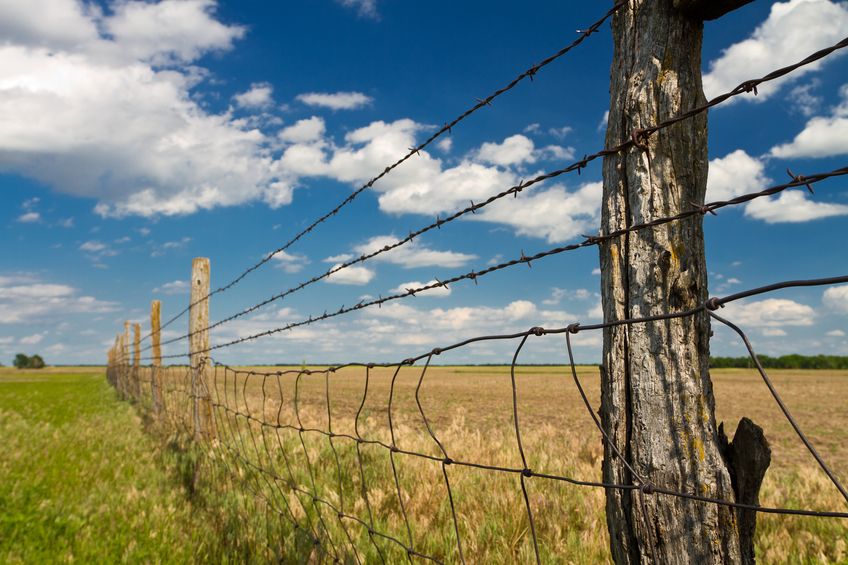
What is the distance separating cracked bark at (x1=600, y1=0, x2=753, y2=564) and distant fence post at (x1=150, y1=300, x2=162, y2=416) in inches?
427

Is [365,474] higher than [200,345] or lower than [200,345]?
lower

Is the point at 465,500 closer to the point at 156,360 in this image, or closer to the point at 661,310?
the point at 661,310

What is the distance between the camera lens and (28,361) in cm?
14050

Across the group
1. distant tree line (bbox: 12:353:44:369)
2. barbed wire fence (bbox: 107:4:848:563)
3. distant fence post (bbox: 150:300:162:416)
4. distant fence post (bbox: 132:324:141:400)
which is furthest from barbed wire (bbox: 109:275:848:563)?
distant tree line (bbox: 12:353:44:369)

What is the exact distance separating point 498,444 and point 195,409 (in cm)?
411

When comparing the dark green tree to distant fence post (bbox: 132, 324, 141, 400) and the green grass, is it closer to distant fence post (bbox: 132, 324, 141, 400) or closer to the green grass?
distant fence post (bbox: 132, 324, 141, 400)

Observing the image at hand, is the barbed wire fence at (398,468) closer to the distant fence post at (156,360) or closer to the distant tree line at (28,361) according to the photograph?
the distant fence post at (156,360)

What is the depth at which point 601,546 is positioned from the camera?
378 cm

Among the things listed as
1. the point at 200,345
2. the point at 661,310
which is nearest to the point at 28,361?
the point at 200,345

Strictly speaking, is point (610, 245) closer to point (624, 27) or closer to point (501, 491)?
point (624, 27)

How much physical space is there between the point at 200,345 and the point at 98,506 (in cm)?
299

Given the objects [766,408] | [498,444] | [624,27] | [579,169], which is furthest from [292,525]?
[766,408]

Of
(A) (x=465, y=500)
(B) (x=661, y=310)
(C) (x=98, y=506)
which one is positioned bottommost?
(C) (x=98, y=506)

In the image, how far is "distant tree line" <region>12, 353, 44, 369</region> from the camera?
140 m
